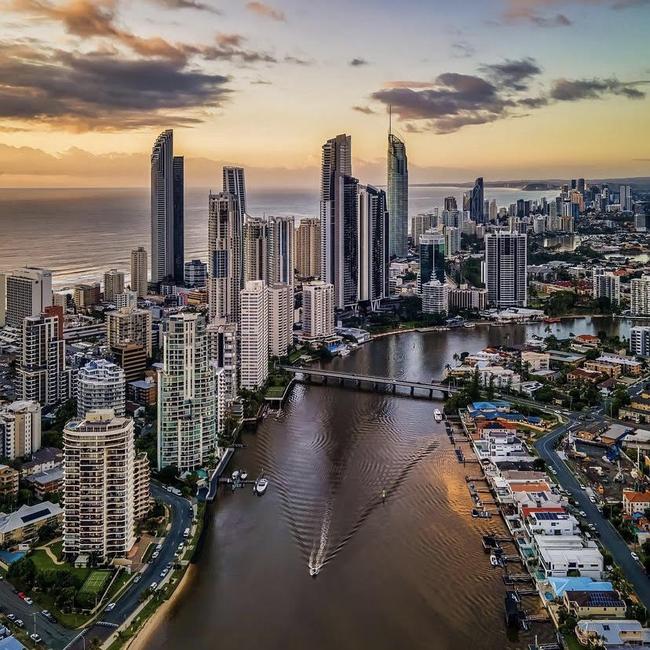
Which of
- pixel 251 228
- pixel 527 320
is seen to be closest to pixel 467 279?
pixel 527 320

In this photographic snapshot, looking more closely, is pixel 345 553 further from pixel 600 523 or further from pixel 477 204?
pixel 477 204

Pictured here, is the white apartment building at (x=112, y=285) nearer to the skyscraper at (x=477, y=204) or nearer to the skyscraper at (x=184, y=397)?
the skyscraper at (x=184, y=397)

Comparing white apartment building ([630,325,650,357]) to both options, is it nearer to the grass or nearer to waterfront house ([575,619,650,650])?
waterfront house ([575,619,650,650])

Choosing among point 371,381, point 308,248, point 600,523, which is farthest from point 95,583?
point 308,248

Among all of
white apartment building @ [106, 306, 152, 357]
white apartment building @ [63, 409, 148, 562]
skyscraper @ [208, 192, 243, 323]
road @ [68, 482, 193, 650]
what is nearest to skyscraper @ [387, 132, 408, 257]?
skyscraper @ [208, 192, 243, 323]

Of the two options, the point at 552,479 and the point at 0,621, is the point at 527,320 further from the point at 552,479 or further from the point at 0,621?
the point at 0,621

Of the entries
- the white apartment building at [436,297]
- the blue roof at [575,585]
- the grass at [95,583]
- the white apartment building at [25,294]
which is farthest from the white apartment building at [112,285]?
the blue roof at [575,585]
